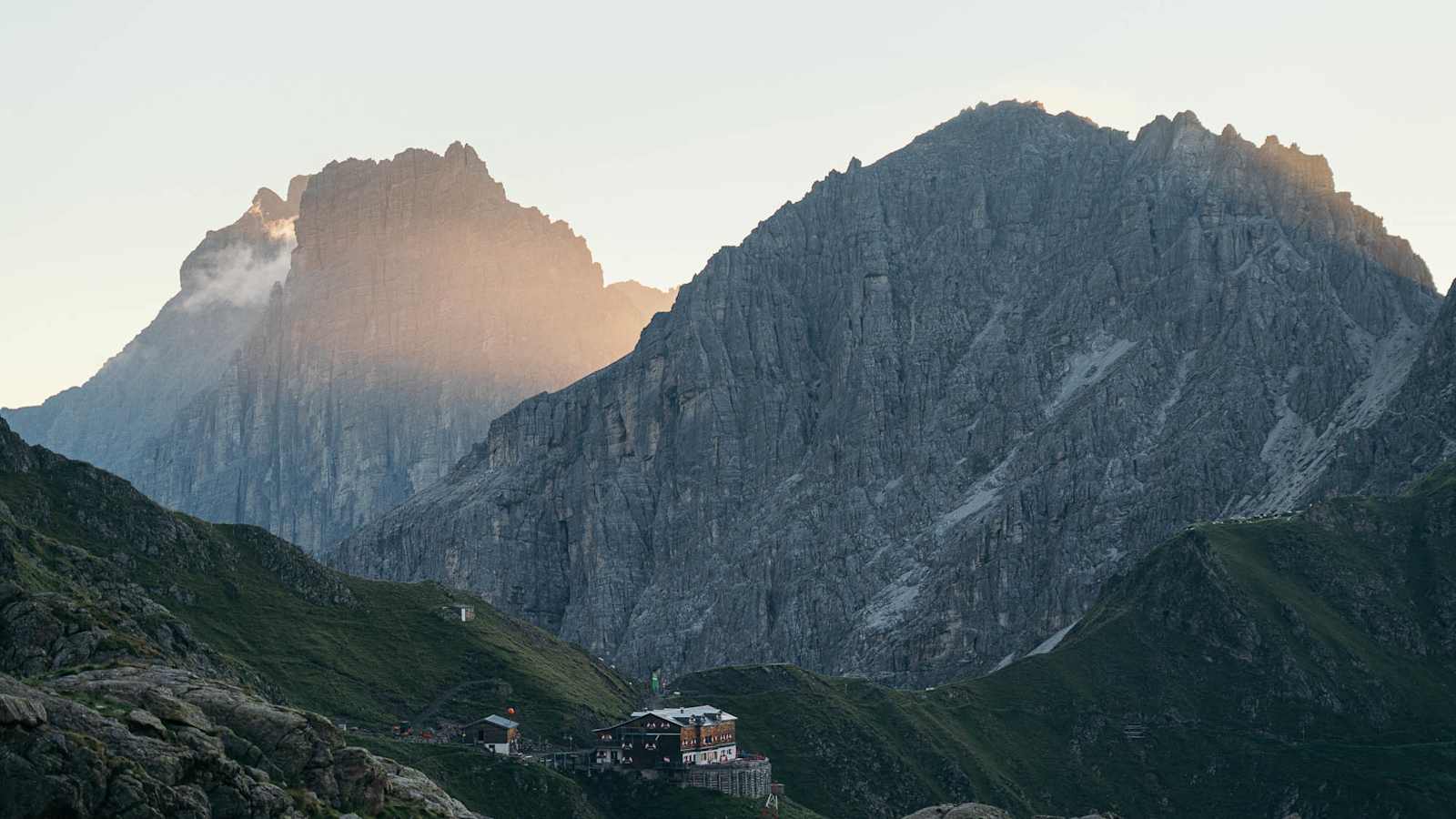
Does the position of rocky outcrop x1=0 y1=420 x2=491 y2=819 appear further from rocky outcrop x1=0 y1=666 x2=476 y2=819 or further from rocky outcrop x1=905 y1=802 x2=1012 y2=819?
rocky outcrop x1=905 y1=802 x2=1012 y2=819

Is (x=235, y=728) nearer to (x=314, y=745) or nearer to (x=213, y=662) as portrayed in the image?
(x=314, y=745)

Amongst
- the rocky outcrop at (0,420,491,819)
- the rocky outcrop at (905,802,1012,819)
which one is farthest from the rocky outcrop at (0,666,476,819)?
the rocky outcrop at (905,802,1012,819)

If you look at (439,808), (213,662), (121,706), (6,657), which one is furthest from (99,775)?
(213,662)

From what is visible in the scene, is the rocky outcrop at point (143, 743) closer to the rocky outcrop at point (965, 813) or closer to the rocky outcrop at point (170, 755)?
the rocky outcrop at point (170, 755)

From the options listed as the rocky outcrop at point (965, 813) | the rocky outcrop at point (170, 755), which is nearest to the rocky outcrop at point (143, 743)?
the rocky outcrop at point (170, 755)

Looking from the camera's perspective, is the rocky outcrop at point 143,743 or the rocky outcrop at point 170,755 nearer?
the rocky outcrop at point 170,755

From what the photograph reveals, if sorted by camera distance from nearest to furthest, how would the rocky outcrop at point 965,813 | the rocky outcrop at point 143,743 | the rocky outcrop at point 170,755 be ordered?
the rocky outcrop at point 170,755
the rocky outcrop at point 143,743
the rocky outcrop at point 965,813

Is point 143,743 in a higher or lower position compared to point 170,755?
higher

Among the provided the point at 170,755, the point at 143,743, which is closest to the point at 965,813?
the point at 170,755

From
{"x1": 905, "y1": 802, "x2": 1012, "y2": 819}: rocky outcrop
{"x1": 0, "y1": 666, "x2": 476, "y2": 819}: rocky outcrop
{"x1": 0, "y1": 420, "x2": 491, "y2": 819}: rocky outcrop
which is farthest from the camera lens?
{"x1": 905, "y1": 802, "x2": 1012, "y2": 819}: rocky outcrop

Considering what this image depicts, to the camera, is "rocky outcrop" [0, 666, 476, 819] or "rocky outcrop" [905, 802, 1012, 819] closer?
"rocky outcrop" [0, 666, 476, 819]

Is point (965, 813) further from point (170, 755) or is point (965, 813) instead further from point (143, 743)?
point (143, 743)

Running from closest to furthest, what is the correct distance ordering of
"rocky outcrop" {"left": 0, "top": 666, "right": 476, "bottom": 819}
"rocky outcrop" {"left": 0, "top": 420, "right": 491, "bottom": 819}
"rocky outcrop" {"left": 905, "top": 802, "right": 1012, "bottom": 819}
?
"rocky outcrop" {"left": 0, "top": 666, "right": 476, "bottom": 819}
"rocky outcrop" {"left": 0, "top": 420, "right": 491, "bottom": 819}
"rocky outcrop" {"left": 905, "top": 802, "right": 1012, "bottom": 819}

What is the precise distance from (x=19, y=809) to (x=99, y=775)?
190 inches
